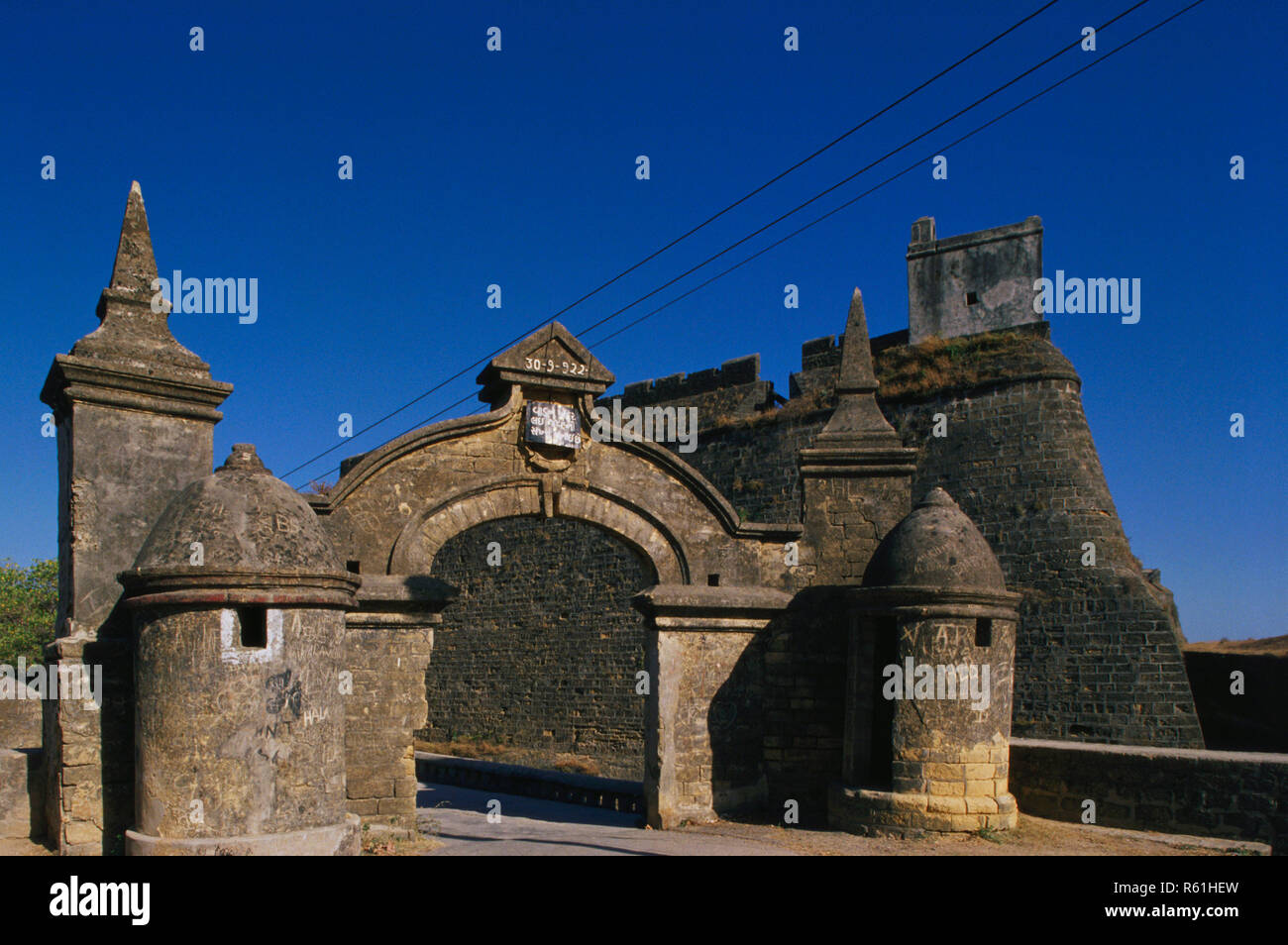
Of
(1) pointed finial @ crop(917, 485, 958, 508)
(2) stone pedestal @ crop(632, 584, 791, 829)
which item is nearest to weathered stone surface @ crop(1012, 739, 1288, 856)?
(1) pointed finial @ crop(917, 485, 958, 508)

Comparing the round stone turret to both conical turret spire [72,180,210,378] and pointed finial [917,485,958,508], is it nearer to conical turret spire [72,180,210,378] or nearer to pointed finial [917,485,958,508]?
conical turret spire [72,180,210,378]

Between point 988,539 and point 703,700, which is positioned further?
point 988,539

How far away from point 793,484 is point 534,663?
24.8 ft

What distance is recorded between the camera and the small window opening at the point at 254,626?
7.18 metres

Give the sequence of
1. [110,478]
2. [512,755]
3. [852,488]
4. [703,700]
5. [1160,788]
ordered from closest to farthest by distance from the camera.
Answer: [110,478] < [1160,788] < [703,700] < [852,488] < [512,755]

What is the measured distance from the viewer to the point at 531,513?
10.9 meters

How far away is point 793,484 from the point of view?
70.1 ft

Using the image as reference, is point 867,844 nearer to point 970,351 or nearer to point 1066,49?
point 1066,49

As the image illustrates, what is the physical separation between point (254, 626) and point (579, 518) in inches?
171

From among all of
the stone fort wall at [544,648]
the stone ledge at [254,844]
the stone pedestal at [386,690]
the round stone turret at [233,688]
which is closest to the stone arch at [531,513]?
the stone pedestal at [386,690]

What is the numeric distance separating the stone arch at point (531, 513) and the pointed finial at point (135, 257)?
327cm

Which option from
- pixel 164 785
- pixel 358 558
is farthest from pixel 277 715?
pixel 358 558

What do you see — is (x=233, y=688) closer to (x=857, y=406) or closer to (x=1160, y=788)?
(x=857, y=406)

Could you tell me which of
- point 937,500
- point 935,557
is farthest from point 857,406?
point 935,557
